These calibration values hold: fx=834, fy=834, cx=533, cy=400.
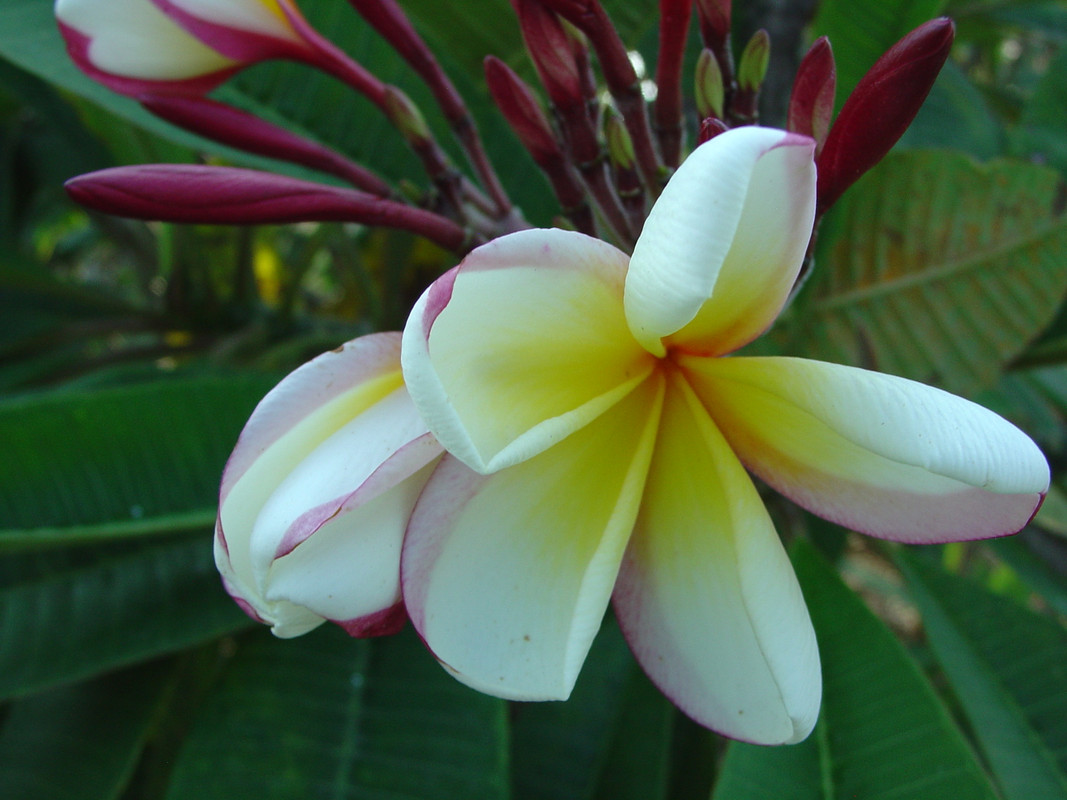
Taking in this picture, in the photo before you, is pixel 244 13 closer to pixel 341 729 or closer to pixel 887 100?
pixel 887 100

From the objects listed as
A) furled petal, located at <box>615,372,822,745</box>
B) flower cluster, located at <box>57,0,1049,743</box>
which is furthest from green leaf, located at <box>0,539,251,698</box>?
furled petal, located at <box>615,372,822,745</box>

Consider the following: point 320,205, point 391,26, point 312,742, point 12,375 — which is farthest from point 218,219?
point 12,375

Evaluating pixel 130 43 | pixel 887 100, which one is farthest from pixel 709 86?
pixel 130 43

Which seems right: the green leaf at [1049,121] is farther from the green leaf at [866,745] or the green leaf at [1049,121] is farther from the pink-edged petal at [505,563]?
the pink-edged petal at [505,563]

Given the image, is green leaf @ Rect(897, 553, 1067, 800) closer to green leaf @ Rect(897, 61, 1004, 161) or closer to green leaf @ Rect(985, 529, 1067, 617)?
green leaf @ Rect(985, 529, 1067, 617)

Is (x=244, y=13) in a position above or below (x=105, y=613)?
above

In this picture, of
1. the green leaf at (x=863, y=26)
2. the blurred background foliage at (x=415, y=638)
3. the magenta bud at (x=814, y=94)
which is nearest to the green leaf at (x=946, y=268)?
the blurred background foliage at (x=415, y=638)

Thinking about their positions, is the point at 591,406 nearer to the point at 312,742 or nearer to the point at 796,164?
the point at 796,164
